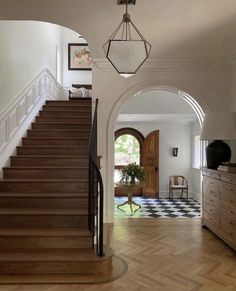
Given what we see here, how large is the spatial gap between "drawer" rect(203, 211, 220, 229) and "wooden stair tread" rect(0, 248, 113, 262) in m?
1.76

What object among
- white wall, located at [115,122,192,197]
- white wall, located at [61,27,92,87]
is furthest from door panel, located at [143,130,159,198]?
white wall, located at [61,27,92,87]

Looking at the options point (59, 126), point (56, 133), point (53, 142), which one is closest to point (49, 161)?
point (53, 142)

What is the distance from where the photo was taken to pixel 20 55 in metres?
5.51

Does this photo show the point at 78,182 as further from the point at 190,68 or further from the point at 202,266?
the point at 190,68

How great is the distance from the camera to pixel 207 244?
4199mm

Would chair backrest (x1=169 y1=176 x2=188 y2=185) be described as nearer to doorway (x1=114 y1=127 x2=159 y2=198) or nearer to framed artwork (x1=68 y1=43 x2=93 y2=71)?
doorway (x1=114 y1=127 x2=159 y2=198)

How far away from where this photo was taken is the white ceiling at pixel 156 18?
3514 mm

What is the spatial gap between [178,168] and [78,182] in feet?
23.5

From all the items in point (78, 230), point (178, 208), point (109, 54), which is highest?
Answer: point (109, 54)

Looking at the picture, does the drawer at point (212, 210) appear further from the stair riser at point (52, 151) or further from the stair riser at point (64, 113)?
the stair riser at point (64, 113)

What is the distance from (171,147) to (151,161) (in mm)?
878

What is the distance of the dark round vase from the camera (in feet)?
15.4

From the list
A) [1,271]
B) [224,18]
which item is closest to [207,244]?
[1,271]

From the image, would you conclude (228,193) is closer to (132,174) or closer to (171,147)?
(132,174)
